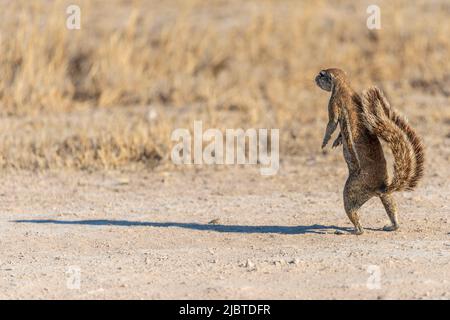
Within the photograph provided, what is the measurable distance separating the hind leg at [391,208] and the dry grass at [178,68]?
10.8 ft

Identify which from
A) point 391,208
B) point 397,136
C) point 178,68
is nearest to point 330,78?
point 397,136

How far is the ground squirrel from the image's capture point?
716cm

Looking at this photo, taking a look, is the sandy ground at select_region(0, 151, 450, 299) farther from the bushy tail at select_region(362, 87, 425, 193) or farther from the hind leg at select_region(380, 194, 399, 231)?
the bushy tail at select_region(362, 87, 425, 193)

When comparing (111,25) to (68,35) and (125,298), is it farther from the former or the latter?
(125,298)

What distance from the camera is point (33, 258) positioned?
7152 mm

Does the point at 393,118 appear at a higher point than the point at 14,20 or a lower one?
lower

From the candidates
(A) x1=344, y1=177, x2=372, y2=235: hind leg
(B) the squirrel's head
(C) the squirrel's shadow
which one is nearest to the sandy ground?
(C) the squirrel's shadow

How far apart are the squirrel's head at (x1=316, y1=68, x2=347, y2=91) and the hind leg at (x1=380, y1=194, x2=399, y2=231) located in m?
0.88

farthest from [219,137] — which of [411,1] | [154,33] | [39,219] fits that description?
[411,1]

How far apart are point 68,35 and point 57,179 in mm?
4878

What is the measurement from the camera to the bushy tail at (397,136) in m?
7.14
